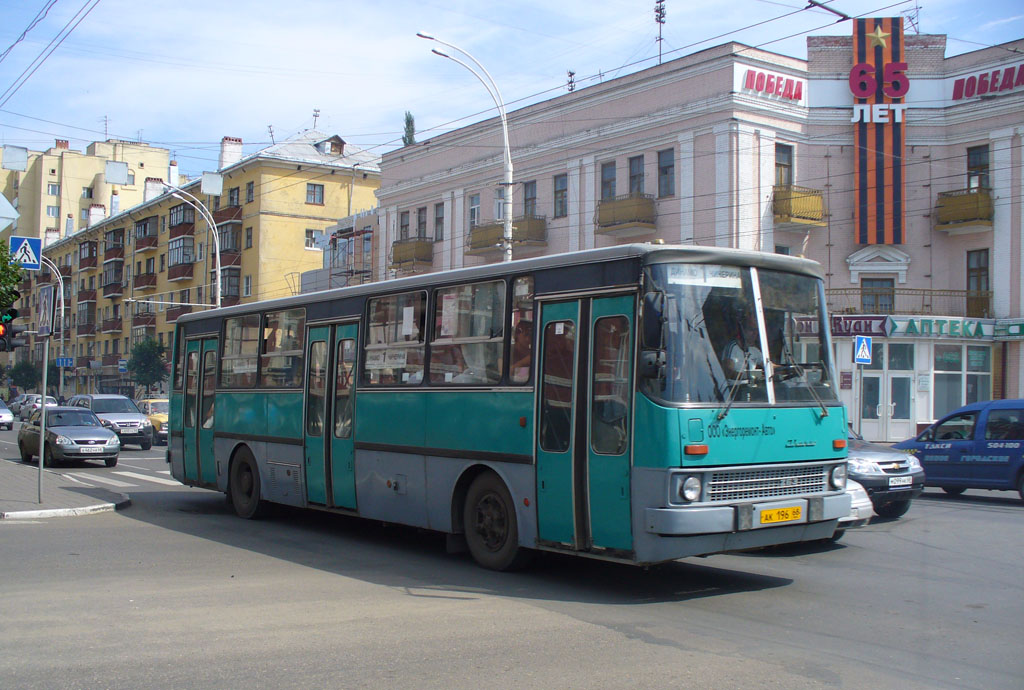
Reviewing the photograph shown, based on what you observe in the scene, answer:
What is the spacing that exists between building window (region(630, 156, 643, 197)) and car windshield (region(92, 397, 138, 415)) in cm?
1884

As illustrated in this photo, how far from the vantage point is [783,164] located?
32.9 m

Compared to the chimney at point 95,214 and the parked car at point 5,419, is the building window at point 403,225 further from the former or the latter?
the chimney at point 95,214

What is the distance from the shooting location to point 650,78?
33500 mm

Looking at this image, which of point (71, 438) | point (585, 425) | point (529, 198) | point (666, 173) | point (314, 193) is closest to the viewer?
point (585, 425)

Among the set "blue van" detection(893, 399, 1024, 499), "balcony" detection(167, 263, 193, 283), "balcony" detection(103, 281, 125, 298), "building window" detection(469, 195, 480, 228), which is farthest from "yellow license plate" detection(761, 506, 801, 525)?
"balcony" detection(103, 281, 125, 298)

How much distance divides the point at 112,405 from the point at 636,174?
1970 cm

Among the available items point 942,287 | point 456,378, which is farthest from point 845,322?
point 456,378

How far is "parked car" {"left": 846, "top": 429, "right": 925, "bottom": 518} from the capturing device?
13555 mm

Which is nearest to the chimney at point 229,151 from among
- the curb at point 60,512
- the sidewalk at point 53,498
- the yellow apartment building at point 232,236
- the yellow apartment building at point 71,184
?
the yellow apartment building at point 232,236

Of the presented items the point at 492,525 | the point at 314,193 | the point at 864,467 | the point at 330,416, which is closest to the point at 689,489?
the point at 492,525

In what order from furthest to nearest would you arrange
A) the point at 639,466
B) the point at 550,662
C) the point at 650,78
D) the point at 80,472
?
the point at 650,78 → the point at 80,472 → the point at 639,466 → the point at 550,662

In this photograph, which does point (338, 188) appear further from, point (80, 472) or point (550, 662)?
point (550, 662)

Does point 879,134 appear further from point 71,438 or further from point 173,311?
point 173,311

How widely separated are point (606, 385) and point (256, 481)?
7199 millimetres
